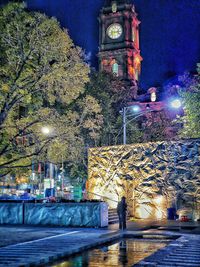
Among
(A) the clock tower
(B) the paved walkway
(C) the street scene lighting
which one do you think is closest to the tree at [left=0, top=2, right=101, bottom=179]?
(C) the street scene lighting

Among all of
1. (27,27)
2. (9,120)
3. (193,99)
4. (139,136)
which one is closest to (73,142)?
(9,120)

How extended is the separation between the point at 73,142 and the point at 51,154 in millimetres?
1209

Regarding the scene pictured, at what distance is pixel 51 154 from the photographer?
2050 centimetres

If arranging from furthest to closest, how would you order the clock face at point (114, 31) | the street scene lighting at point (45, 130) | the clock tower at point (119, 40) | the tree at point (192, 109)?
the clock face at point (114, 31) < the clock tower at point (119, 40) < the tree at point (192, 109) < the street scene lighting at point (45, 130)

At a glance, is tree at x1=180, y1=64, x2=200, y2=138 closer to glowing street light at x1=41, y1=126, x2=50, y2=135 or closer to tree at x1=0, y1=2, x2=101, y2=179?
tree at x1=0, y1=2, x2=101, y2=179

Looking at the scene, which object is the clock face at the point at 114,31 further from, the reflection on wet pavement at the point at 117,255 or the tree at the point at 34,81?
the reflection on wet pavement at the point at 117,255

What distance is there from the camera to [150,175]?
26688 millimetres

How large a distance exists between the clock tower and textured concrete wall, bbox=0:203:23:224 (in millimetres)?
63624

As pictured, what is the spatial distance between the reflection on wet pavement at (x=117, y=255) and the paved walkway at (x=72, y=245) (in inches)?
18.0

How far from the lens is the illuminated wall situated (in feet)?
83.6

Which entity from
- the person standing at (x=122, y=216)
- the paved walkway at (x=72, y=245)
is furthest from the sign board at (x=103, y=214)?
the paved walkway at (x=72, y=245)

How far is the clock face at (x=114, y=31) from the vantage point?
288ft

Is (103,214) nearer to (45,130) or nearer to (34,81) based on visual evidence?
(45,130)

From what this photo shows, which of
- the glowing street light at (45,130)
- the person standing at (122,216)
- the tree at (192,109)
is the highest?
the tree at (192,109)
